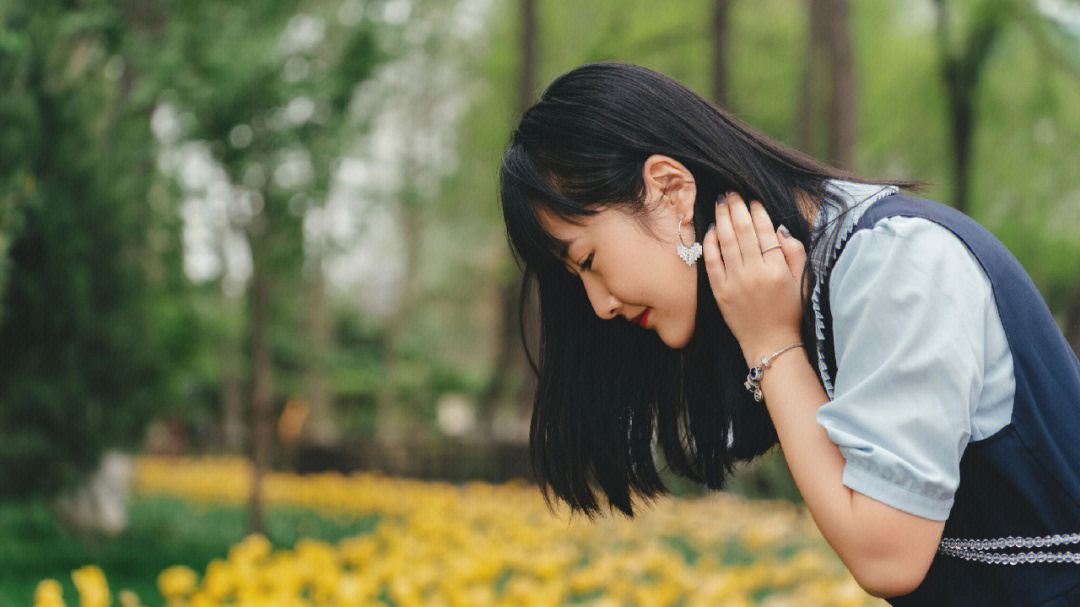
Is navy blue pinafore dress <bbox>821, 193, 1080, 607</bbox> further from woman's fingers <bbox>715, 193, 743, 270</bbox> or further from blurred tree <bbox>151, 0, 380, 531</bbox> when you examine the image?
blurred tree <bbox>151, 0, 380, 531</bbox>

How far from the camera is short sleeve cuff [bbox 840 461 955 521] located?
1084mm

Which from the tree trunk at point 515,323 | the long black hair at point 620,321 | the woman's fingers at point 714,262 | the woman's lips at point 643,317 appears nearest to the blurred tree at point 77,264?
the tree trunk at point 515,323

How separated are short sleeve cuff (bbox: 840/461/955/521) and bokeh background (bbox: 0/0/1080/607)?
2.46 feet

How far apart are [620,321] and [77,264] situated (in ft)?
12.0

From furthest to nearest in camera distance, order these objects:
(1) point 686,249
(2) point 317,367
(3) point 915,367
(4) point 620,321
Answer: (2) point 317,367, (4) point 620,321, (1) point 686,249, (3) point 915,367

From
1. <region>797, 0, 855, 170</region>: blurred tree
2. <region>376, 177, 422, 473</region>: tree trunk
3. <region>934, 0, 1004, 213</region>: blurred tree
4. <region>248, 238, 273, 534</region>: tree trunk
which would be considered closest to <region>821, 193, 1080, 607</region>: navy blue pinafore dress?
Answer: <region>248, 238, 273, 534</region>: tree trunk

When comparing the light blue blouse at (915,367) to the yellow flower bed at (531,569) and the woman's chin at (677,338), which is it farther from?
the yellow flower bed at (531,569)

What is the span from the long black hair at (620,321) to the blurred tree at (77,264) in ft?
9.99

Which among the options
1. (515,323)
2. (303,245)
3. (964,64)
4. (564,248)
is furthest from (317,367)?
(564,248)

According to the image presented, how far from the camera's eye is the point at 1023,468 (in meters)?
1.14

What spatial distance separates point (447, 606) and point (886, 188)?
1.94m

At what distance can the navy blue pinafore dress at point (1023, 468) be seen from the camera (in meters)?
1.13

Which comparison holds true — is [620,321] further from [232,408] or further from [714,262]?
[232,408]

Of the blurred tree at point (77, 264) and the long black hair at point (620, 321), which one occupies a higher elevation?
the long black hair at point (620, 321)
